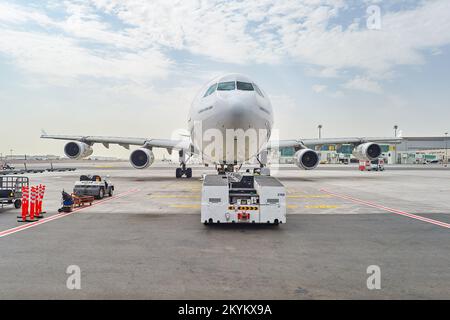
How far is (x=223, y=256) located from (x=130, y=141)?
23046 mm

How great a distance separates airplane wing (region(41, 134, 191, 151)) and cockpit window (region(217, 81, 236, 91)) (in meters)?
10.9

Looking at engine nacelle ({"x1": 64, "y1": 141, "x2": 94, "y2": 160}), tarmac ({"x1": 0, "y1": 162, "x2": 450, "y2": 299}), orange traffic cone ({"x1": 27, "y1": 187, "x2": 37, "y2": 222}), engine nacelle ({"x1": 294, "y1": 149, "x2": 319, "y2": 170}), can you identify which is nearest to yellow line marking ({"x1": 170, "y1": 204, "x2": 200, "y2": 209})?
tarmac ({"x1": 0, "y1": 162, "x2": 450, "y2": 299})

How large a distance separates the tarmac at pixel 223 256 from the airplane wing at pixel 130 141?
15.6 meters

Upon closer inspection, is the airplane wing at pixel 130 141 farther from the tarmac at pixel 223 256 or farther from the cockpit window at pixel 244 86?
the tarmac at pixel 223 256

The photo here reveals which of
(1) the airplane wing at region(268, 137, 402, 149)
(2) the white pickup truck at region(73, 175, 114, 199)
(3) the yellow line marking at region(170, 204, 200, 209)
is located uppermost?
(1) the airplane wing at region(268, 137, 402, 149)

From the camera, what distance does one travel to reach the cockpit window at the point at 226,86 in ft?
47.7

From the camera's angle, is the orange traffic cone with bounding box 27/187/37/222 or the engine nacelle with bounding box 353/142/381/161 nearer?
the orange traffic cone with bounding box 27/187/37/222

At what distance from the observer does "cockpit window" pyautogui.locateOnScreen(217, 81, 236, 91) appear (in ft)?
47.7

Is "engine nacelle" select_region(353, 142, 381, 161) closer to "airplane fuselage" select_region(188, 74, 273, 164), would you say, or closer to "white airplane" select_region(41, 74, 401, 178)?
"white airplane" select_region(41, 74, 401, 178)

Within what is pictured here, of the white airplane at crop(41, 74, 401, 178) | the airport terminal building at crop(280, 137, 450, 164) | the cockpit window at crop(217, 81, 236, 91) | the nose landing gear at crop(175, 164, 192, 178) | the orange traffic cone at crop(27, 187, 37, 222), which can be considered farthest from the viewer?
the airport terminal building at crop(280, 137, 450, 164)

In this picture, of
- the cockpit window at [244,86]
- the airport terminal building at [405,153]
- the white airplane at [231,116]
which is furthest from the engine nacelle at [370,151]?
the airport terminal building at [405,153]

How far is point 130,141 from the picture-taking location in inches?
1099

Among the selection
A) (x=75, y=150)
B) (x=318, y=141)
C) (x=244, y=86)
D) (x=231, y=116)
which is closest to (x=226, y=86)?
(x=244, y=86)

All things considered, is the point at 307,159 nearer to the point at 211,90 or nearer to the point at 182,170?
the point at 182,170
